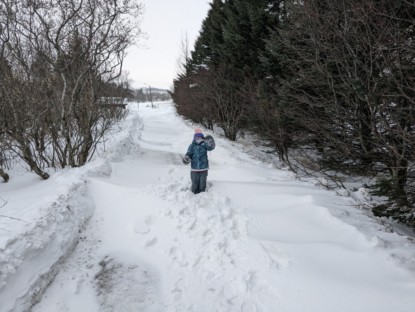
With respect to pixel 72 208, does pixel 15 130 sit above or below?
A: above

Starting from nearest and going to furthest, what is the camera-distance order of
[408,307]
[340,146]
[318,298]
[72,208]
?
[408,307] → [318,298] → [72,208] → [340,146]

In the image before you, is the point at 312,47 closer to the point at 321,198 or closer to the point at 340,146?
the point at 340,146

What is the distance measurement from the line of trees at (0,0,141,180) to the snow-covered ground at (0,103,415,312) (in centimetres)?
249

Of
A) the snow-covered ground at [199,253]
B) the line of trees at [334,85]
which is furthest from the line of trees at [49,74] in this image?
the line of trees at [334,85]

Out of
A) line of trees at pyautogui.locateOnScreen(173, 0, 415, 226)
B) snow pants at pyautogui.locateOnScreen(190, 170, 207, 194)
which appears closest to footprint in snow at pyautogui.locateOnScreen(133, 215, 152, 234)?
snow pants at pyautogui.locateOnScreen(190, 170, 207, 194)

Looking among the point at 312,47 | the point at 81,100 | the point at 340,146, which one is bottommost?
the point at 340,146

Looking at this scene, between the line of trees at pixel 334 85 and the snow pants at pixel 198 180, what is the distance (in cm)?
307

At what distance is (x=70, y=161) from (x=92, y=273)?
569cm

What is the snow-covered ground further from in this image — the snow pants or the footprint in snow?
the snow pants

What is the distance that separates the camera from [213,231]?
4723mm

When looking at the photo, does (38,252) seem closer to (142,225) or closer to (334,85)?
(142,225)

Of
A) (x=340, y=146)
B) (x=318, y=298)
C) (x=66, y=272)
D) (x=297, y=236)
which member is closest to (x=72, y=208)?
(x=66, y=272)

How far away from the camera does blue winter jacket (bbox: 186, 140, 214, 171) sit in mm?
6492

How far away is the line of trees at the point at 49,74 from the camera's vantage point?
25.2 feet
